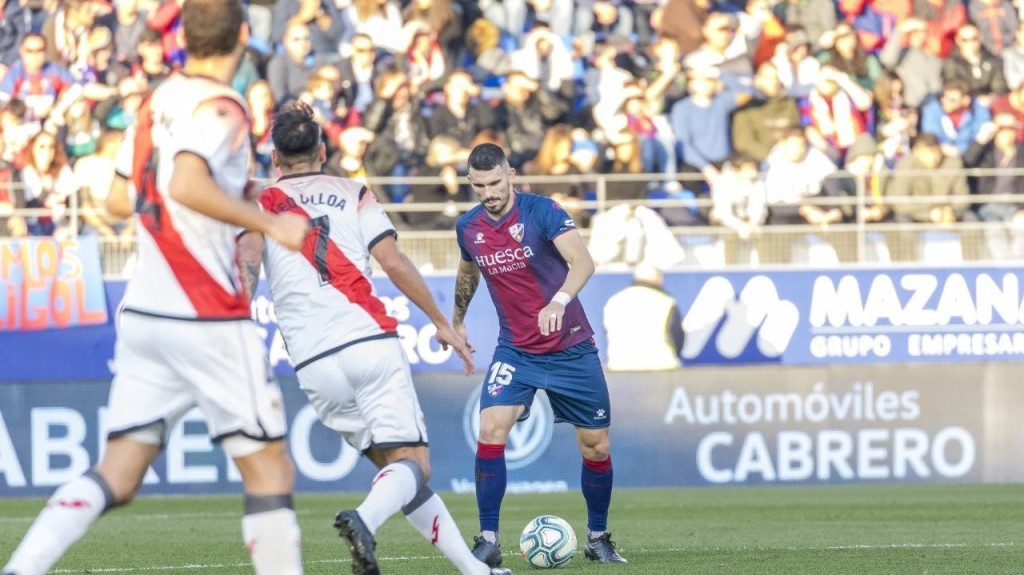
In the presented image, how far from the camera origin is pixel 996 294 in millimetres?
16250

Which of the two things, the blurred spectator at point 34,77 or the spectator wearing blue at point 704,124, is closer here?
the spectator wearing blue at point 704,124

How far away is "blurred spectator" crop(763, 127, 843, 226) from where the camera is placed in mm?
16609

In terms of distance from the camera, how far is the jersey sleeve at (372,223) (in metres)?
7.26

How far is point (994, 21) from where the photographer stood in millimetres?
18438

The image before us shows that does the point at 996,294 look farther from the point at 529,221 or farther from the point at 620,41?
the point at 529,221

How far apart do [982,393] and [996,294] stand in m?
0.99

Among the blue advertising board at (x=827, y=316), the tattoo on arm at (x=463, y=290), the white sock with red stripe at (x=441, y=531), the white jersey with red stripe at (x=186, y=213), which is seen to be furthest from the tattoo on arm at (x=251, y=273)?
the blue advertising board at (x=827, y=316)

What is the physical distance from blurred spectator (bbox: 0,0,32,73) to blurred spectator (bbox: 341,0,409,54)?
11.7 feet

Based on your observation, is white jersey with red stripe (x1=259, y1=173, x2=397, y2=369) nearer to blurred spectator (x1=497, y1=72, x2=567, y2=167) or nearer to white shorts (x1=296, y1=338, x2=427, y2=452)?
white shorts (x1=296, y1=338, x2=427, y2=452)

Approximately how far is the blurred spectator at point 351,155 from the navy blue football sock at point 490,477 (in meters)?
7.97

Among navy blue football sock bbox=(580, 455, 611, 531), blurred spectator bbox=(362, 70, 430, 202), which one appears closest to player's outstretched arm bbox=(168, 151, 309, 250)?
navy blue football sock bbox=(580, 455, 611, 531)

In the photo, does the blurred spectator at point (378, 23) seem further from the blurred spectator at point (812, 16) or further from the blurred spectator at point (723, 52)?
the blurred spectator at point (812, 16)

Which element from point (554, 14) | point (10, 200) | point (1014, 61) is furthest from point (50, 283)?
point (1014, 61)

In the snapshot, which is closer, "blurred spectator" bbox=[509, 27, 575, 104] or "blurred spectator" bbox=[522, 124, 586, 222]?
"blurred spectator" bbox=[522, 124, 586, 222]
